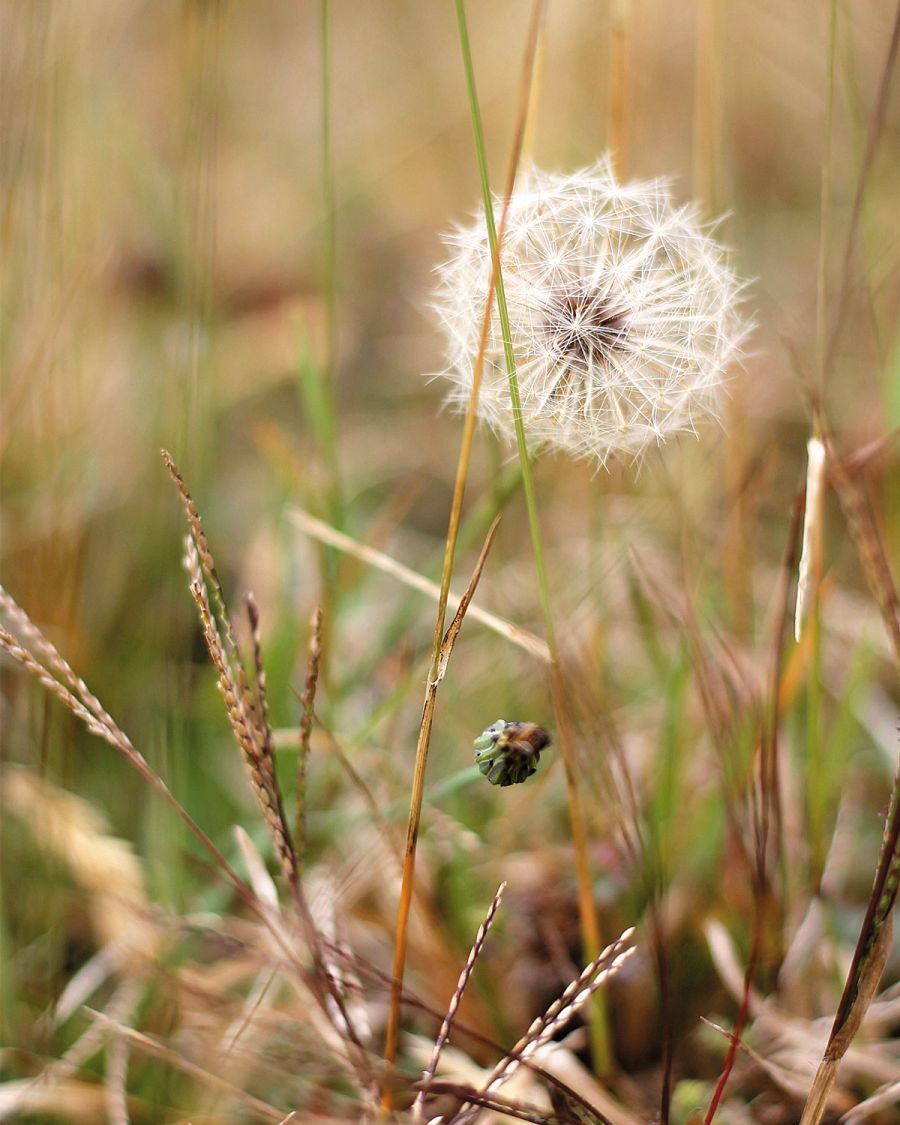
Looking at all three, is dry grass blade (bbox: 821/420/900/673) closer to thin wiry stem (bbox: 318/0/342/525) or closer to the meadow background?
the meadow background

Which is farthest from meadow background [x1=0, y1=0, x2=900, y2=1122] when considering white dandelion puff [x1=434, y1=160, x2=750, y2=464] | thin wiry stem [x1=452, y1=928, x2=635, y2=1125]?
thin wiry stem [x1=452, y1=928, x2=635, y2=1125]

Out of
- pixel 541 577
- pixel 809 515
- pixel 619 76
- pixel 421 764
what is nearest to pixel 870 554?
pixel 809 515

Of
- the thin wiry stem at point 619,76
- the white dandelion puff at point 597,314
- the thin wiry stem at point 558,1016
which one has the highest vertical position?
the thin wiry stem at point 619,76

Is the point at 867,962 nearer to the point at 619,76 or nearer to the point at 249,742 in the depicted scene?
the point at 249,742

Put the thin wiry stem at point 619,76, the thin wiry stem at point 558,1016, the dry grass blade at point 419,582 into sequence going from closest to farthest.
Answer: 1. the thin wiry stem at point 558,1016
2. the dry grass blade at point 419,582
3. the thin wiry stem at point 619,76

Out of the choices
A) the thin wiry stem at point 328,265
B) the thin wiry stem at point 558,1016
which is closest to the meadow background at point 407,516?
the thin wiry stem at point 328,265

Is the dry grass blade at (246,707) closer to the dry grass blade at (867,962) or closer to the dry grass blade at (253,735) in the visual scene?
the dry grass blade at (253,735)
